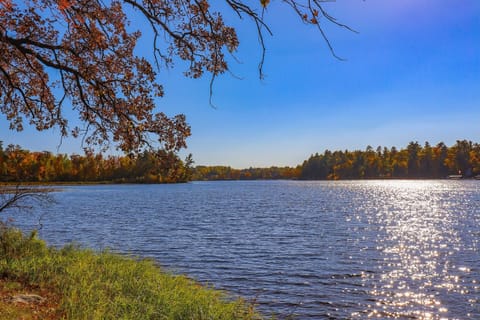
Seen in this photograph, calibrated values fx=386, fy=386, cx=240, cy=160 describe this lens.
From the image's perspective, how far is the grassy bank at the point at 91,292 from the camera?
1013 cm

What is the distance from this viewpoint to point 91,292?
39.2 feet

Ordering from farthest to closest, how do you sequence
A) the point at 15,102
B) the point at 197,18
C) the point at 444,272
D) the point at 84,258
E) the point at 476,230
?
1. the point at 476,230
2. the point at 444,272
3. the point at 84,258
4. the point at 15,102
5. the point at 197,18

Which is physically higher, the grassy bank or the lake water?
the grassy bank

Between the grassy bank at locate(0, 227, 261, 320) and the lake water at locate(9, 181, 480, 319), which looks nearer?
the grassy bank at locate(0, 227, 261, 320)

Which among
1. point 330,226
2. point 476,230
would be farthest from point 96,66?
point 476,230

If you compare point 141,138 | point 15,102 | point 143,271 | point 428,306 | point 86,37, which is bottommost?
point 428,306

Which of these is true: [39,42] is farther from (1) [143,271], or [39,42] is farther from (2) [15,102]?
(1) [143,271]

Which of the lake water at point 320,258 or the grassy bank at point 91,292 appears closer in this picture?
the grassy bank at point 91,292

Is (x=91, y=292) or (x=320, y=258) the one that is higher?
(x=91, y=292)

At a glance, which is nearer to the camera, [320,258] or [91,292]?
[91,292]

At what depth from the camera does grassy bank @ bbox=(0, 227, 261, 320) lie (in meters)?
10.1

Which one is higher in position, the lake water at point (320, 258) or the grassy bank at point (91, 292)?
the grassy bank at point (91, 292)

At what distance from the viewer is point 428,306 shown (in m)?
16.2

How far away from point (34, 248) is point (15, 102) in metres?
7.58
